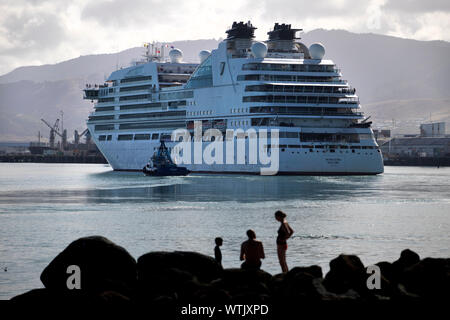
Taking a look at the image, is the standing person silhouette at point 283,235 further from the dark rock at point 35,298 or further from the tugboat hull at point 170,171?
the tugboat hull at point 170,171

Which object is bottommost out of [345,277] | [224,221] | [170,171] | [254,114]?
[224,221]

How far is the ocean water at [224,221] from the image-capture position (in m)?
28.6

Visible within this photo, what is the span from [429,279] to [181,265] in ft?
17.9

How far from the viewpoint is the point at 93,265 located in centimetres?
1877

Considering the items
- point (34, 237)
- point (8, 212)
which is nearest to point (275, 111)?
point (8, 212)

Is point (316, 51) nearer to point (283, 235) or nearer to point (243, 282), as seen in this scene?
point (283, 235)

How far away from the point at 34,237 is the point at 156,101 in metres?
82.9

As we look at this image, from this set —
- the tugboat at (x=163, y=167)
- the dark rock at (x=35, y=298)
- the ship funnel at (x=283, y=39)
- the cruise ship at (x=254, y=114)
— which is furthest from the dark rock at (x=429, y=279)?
the ship funnel at (x=283, y=39)

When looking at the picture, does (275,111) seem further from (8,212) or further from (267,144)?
(8,212)

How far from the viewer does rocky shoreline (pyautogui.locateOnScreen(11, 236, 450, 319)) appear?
661 inches

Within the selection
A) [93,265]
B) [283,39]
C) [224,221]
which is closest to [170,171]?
[283,39]

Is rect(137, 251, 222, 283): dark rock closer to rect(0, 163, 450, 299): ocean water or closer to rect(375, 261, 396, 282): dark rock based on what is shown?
rect(375, 261, 396, 282): dark rock

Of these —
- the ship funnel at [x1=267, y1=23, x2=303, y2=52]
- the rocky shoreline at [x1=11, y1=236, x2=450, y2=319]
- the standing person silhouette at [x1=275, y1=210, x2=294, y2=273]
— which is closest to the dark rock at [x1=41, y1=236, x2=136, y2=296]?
the rocky shoreline at [x1=11, y1=236, x2=450, y2=319]

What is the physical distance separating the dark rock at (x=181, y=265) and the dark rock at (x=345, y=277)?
251 centimetres
